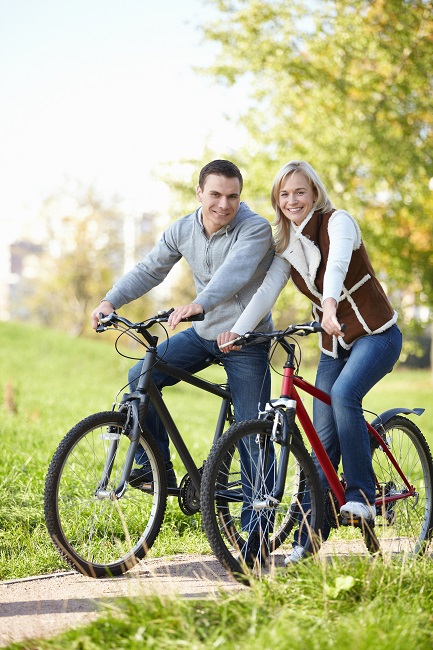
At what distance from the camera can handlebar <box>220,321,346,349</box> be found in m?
3.94

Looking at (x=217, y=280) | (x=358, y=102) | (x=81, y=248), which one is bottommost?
(x=217, y=280)

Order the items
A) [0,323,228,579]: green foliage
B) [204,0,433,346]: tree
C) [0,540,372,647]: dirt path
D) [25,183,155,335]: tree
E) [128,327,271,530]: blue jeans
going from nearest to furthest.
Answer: [0,540,372,647]: dirt path < [128,327,271,530]: blue jeans < [0,323,228,579]: green foliage < [204,0,433,346]: tree < [25,183,155,335]: tree

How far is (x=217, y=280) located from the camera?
4.20 metres

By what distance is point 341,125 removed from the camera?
14891mm

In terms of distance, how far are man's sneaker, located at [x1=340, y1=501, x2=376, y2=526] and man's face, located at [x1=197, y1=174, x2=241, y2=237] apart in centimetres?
150

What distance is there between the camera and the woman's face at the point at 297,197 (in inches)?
168

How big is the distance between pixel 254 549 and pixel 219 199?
5.55 ft

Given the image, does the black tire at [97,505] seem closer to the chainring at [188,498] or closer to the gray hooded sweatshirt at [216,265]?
the chainring at [188,498]

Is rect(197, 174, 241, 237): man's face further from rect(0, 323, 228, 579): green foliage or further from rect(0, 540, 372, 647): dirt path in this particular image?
rect(0, 323, 228, 579): green foliage

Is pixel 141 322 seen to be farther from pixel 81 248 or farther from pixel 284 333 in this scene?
pixel 81 248

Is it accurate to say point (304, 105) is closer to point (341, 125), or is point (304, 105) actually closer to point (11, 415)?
point (341, 125)

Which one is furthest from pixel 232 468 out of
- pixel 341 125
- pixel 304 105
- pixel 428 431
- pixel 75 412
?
pixel 304 105

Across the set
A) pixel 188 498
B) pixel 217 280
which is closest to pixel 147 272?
pixel 217 280

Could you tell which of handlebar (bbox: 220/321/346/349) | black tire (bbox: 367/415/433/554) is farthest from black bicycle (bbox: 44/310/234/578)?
black tire (bbox: 367/415/433/554)
